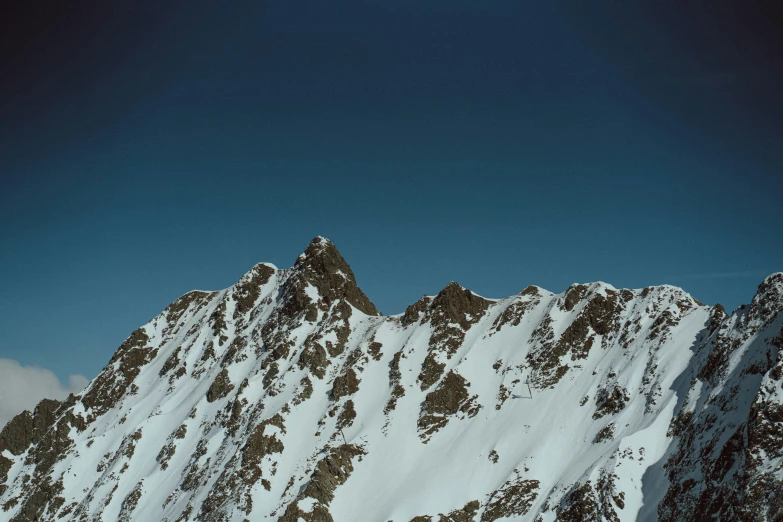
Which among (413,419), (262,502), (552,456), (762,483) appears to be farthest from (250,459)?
(762,483)

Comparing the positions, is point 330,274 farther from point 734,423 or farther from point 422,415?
point 734,423

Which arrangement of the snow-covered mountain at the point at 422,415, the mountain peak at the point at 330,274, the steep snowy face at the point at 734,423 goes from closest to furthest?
the steep snowy face at the point at 734,423, the snow-covered mountain at the point at 422,415, the mountain peak at the point at 330,274

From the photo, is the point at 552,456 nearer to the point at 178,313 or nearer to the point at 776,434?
the point at 776,434

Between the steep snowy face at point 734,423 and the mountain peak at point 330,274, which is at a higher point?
the mountain peak at point 330,274

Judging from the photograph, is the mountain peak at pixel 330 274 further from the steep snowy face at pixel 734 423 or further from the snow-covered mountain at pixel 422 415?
the steep snowy face at pixel 734 423

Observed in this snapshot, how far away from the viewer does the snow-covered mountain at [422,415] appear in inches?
2205

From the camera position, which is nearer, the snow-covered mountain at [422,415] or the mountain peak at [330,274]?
the snow-covered mountain at [422,415]

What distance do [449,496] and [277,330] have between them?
55830 mm

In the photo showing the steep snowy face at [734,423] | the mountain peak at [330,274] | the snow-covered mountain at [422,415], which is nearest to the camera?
the steep snowy face at [734,423]

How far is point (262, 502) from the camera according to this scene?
7988cm

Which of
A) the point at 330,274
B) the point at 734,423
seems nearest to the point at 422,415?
the point at 330,274

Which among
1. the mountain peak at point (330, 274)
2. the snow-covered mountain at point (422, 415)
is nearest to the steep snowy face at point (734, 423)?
the snow-covered mountain at point (422, 415)

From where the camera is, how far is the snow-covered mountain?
5600cm

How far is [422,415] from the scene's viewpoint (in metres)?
87.6
